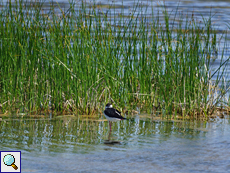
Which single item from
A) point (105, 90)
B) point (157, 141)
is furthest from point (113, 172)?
point (105, 90)

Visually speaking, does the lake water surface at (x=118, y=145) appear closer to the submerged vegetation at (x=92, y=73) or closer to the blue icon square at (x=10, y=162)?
the blue icon square at (x=10, y=162)

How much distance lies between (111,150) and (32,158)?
0.99 meters

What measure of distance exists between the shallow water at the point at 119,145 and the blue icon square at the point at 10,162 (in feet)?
0.24

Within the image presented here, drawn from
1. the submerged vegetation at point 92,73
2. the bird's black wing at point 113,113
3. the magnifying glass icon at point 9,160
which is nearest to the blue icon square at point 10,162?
the magnifying glass icon at point 9,160

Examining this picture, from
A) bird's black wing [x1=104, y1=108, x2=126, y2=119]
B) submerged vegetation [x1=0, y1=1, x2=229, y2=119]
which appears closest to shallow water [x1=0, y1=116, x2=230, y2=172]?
bird's black wing [x1=104, y1=108, x2=126, y2=119]

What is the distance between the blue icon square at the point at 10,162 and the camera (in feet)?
16.9

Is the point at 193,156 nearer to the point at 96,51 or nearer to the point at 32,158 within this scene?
the point at 32,158

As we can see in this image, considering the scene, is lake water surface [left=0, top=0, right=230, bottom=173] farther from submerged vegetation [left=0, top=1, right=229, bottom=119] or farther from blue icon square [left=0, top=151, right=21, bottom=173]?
submerged vegetation [left=0, top=1, right=229, bottom=119]

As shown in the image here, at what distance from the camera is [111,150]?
587 centimetres

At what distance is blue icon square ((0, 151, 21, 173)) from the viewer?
5140mm

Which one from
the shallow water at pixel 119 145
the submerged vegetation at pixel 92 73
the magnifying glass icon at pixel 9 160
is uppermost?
the submerged vegetation at pixel 92 73

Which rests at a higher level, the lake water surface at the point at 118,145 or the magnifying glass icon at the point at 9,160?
the magnifying glass icon at the point at 9,160

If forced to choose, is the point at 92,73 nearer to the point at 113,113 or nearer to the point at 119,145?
the point at 113,113

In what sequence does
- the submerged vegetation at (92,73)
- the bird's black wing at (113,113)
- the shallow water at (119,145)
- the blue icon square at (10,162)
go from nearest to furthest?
the blue icon square at (10,162)
the shallow water at (119,145)
the bird's black wing at (113,113)
the submerged vegetation at (92,73)
